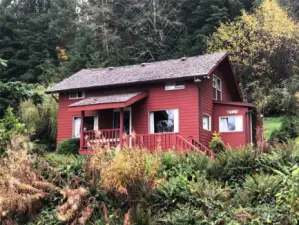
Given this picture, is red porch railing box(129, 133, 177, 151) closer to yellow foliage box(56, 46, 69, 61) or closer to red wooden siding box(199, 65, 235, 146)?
red wooden siding box(199, 65, 235, 146)

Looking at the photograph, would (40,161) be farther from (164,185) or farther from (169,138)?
(169,138)

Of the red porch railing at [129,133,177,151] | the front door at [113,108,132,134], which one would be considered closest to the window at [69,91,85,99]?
the front door at [113,108,132,134]

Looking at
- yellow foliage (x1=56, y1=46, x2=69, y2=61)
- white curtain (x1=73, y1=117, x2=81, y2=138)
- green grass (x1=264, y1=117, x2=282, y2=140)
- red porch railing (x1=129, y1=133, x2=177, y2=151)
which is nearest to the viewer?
red porch railing (x1=129, y1=133, x2=177, y2=151)

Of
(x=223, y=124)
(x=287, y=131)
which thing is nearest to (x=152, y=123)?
(x=223, y=124)

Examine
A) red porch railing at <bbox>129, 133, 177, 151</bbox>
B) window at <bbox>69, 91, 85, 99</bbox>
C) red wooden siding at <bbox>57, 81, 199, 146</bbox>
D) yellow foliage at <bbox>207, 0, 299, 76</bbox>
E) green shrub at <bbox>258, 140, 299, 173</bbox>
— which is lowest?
green shrub at <bbox>258, 140, 299, 173</bbox>

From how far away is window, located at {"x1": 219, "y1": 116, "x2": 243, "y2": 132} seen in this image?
Answer: 64.7 feet

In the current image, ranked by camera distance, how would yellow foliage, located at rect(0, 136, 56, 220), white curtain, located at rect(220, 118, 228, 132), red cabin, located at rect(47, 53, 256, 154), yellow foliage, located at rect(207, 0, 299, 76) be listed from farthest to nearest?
yellow foliage, located at rect(207, 0, 299, 76) < white curtain, located at rect(220, 118, 228, 132) < red cabin, located at rect(47, 53, 256, 154) < yellow foliage, located at rect(0, 136, 56, 220)

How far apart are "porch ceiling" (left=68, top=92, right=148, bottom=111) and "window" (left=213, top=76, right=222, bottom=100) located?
4298 millimetres

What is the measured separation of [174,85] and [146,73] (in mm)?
2019

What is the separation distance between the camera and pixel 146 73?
2031 cm

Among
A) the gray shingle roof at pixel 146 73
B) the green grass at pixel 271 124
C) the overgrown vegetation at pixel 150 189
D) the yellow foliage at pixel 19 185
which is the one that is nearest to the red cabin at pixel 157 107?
the gray shingle roof at pixel 146 73

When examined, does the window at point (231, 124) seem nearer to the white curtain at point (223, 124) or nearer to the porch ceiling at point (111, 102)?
the white curtain at point (223, 124)

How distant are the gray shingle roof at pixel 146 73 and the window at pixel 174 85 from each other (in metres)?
0.47

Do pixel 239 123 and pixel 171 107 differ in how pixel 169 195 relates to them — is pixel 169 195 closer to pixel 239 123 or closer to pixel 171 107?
pixel 171 107
